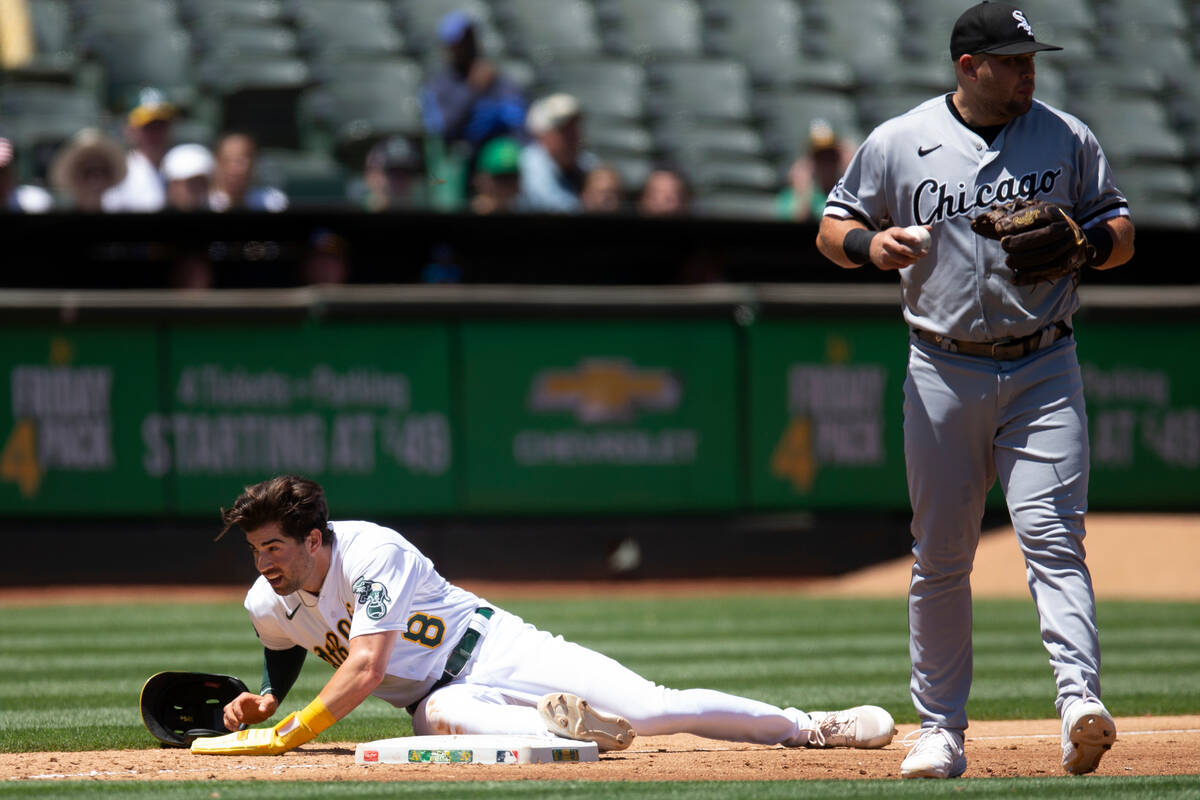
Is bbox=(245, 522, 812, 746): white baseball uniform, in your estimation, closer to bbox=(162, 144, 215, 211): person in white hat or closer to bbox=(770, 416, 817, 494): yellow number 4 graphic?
bbox=(770, 416, 817, 494): yellow number 4 graphic

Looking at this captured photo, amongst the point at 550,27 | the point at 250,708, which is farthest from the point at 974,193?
the point at 550,27

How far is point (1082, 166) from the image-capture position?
503 cm

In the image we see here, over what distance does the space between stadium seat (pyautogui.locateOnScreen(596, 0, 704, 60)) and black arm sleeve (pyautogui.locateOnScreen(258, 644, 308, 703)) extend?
12807 millimetres

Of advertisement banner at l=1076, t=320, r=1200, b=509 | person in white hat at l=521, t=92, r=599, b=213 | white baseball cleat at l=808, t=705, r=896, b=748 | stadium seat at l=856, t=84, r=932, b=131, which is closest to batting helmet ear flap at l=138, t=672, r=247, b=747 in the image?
white baseball cleat at l=808, t=705, r=896, b=748

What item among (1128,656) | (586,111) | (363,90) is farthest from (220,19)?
(1128,656)

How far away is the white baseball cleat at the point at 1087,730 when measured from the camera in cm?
459

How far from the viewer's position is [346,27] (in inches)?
657

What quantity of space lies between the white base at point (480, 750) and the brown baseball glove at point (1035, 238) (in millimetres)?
1998

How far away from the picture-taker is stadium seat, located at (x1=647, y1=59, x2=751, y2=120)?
16.7 meters

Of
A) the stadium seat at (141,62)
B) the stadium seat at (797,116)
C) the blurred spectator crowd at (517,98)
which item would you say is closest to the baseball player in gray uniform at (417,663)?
the blurred spectator crowd at (517,98)

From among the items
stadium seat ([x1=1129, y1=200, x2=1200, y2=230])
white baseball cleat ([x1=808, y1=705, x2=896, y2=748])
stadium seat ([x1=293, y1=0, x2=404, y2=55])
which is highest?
stadium seat ([x1=293, y1=0, x2=404, y2=55])

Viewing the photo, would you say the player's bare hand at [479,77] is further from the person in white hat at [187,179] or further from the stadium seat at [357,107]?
the person in white hat at [187,179]

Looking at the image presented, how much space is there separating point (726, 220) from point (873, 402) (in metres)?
1.80

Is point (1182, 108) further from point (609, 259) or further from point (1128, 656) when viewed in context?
point (1128, 656)
